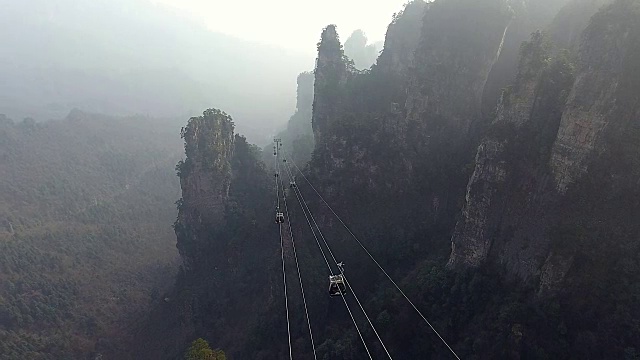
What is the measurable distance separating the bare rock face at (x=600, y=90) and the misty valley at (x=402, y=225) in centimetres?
13

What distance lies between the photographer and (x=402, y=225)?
49938 millimetres

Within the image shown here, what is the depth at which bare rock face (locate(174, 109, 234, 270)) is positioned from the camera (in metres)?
63.3

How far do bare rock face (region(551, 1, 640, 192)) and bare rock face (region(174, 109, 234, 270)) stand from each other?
1870 inches

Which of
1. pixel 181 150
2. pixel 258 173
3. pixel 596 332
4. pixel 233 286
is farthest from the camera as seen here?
pixel 181 150

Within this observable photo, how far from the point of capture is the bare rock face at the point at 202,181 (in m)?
63.3

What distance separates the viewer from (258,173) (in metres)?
71.8

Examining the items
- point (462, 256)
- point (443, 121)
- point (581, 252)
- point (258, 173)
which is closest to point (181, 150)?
point (258, 173)

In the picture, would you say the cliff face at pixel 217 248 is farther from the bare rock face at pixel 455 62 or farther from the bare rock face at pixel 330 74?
the bare rock face at pixel 455 62

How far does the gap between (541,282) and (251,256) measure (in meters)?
38.0

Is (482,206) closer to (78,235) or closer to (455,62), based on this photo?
(455,62)

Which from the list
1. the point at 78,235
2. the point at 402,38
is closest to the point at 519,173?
the point at 402,38

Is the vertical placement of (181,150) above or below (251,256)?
Answer: above

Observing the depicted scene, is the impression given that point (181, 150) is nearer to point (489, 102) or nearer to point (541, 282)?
point (489, 102)

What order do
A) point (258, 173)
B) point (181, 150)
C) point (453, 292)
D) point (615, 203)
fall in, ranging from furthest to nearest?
point (181, 150) < point (258, 173) < point (453, 292) < point (615, 203)
